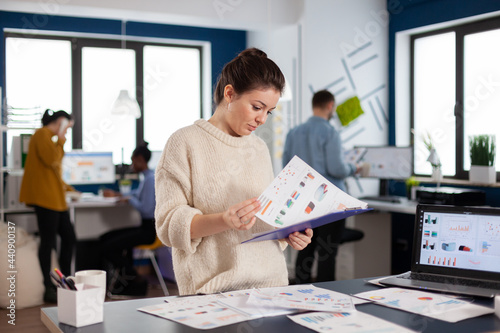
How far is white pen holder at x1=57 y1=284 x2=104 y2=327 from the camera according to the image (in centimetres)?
137

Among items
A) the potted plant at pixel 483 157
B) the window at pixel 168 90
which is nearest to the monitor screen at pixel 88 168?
the window at pixel 168 90

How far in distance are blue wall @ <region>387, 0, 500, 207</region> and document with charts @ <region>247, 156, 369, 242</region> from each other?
10.2ft

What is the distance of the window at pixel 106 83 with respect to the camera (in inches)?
219

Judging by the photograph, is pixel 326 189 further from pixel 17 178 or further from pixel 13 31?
pixel 13 31

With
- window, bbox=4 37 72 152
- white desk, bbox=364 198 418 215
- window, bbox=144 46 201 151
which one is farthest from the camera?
window, bbox=144 46 201 151

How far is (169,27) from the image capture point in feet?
19.9

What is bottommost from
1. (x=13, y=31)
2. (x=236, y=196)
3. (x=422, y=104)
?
(x=236, y=196)

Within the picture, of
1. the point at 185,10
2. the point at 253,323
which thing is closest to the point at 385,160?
the point at 185,10

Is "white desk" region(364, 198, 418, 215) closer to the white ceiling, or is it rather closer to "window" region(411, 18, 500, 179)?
"window" region(411, 18, 500, 179)

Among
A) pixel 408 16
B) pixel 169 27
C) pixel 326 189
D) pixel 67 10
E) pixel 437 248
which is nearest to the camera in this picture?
pixel 326 189

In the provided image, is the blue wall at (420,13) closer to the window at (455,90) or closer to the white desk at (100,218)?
the window at (455,90)

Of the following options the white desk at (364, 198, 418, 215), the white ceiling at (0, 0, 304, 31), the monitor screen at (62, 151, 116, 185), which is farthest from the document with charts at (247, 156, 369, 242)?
the monitor screen at (62, 151, 116, 185)

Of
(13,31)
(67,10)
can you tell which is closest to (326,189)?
(67,10)

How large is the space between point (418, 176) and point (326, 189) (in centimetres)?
378
